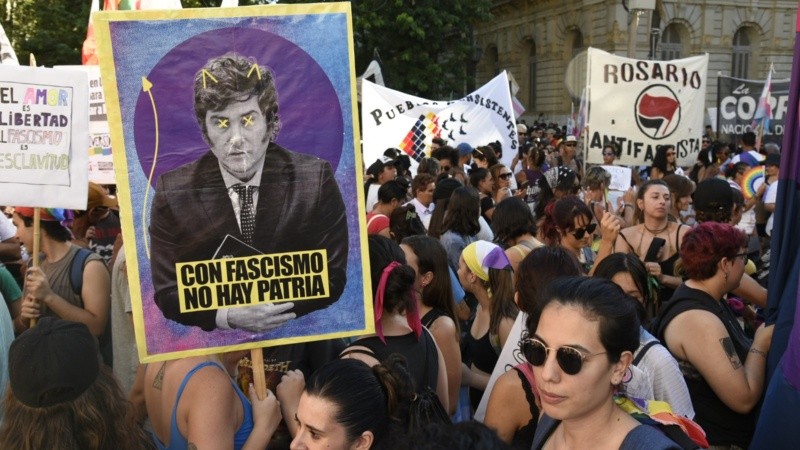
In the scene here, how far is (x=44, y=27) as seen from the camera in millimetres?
25594

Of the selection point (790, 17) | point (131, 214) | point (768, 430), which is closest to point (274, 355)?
point (131, 214)

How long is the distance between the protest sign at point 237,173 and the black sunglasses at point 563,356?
902 mm

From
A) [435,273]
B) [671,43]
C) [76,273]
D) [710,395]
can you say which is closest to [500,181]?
[435,273]

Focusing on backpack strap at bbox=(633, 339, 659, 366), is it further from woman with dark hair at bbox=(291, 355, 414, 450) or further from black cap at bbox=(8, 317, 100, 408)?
black cap at bbox=(8, 317, 100, 408)

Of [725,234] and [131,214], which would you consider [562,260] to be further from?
[131,214]

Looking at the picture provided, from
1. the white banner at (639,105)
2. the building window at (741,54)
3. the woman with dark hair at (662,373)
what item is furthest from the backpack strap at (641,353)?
the building window at (741,54)

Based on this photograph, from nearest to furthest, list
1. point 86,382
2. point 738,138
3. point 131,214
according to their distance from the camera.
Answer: point 86,382 → point 131,214 → point 738,138

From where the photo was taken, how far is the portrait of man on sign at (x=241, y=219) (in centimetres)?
278

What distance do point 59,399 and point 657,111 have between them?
318 inches

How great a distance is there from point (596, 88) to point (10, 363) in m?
7.77

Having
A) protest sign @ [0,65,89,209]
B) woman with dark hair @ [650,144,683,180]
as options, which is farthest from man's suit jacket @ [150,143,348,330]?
woman with dark hair @ [650,144,683,180]

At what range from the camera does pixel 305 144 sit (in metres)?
2.89

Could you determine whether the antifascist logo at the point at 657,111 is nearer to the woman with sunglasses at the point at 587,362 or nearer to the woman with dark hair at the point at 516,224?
the woman with dark hair at the point at 516,224

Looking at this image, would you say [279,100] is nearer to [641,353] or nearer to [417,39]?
[641,353]
